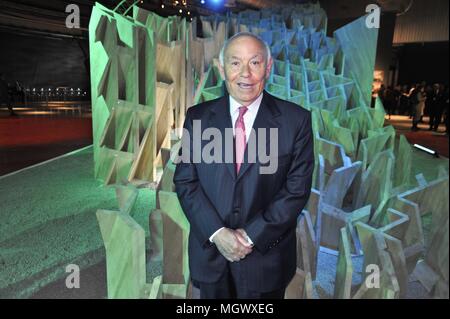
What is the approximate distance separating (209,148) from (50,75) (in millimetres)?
15376

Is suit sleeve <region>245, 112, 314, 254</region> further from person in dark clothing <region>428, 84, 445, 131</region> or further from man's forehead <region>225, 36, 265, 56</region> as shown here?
person in dark clothing <region>428, 84, 445, 131</region>

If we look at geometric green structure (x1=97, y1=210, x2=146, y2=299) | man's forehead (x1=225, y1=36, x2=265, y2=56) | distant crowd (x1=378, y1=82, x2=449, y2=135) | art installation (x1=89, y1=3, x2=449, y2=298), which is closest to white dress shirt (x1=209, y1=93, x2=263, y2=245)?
man's forehead (x1=225, y1=36, x2=265, y2=56)

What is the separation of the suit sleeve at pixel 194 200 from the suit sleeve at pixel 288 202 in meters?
0.14

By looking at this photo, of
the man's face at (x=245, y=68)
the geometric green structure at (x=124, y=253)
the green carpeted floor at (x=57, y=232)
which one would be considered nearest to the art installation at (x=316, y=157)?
the geometric green structure at (x=124, y=253)

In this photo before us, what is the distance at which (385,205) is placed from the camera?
2986 millimetres

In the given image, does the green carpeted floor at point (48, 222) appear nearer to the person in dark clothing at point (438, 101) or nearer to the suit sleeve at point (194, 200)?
the suit sleeve at point (194, 200)

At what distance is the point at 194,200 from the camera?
55.8 inches

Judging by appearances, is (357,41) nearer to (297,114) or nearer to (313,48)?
(313,48)

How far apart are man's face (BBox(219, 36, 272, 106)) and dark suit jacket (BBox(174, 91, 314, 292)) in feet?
0.26

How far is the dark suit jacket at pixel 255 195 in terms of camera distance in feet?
4.47

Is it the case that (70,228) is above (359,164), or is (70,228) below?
below

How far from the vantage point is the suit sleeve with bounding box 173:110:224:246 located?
138cm

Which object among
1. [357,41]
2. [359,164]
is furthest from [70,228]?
[357,41]
